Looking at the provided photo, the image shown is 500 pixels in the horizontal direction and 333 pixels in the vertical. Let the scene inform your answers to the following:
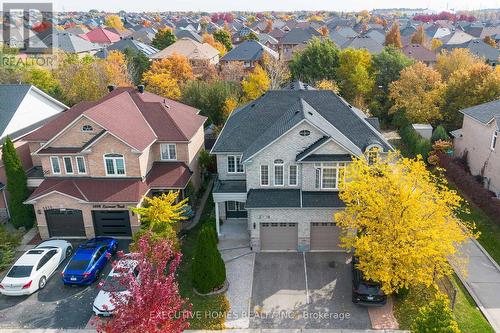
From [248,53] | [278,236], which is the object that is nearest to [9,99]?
[278,236]

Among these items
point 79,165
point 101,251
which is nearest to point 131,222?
point 101,251

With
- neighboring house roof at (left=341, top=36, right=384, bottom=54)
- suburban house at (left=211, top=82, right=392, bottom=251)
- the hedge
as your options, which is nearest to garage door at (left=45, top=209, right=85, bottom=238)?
suburban house at (left=211, top=82, right=392, bottom=251)

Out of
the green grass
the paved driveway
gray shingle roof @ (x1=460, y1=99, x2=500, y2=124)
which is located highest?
gray shingle roof @ (x1=460, y1=99, x2=500, y2=124)

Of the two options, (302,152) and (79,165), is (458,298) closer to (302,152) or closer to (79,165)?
(302,152)

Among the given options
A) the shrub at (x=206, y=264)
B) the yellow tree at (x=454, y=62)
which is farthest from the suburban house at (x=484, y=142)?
the shrub at (x=206, y=264)

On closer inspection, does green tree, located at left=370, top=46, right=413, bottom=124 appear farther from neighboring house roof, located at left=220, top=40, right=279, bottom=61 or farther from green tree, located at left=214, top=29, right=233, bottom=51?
green tree, located at left=214, top=29, right=233, bottom=51

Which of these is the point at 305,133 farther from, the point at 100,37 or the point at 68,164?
the point at 100,37
